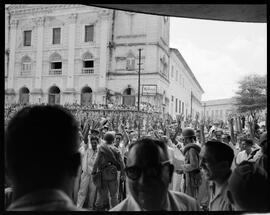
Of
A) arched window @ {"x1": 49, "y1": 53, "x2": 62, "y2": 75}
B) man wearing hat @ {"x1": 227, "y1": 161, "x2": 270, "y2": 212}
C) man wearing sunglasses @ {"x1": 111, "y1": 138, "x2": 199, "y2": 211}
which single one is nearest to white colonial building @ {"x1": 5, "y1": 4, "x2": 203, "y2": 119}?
arched window @ {"x1": 49, "y1": 53, "x2": 62, "y2": 75}

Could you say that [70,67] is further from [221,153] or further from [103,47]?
[221,153]

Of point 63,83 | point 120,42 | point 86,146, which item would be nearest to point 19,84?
point 63,83

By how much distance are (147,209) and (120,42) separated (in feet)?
78.5

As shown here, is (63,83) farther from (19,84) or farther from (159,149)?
(159,149)

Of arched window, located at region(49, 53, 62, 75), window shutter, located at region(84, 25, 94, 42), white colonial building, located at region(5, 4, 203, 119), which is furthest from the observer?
arched window, located at region(49, 53, 62, 75)

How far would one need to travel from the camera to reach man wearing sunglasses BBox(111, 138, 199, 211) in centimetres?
191

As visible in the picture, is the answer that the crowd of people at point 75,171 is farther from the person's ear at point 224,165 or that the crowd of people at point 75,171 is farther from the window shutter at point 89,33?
the window shutter at point 89,33

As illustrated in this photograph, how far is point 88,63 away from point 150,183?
26446 mm

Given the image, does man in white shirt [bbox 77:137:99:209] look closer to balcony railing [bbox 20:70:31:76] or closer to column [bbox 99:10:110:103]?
column [bbox 99:10:110:103]

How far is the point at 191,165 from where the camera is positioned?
4867 mm

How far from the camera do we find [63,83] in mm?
27391

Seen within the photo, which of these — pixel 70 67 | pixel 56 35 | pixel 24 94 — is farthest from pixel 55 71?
pixel 24 94

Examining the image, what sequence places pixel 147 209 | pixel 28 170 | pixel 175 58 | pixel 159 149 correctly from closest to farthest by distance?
pixel 28 170
pixel 147 209
pixel 159 149
pixel 175 58

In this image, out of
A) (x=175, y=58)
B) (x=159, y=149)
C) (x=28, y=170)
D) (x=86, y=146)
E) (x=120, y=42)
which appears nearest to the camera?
(x=28, y=170)
